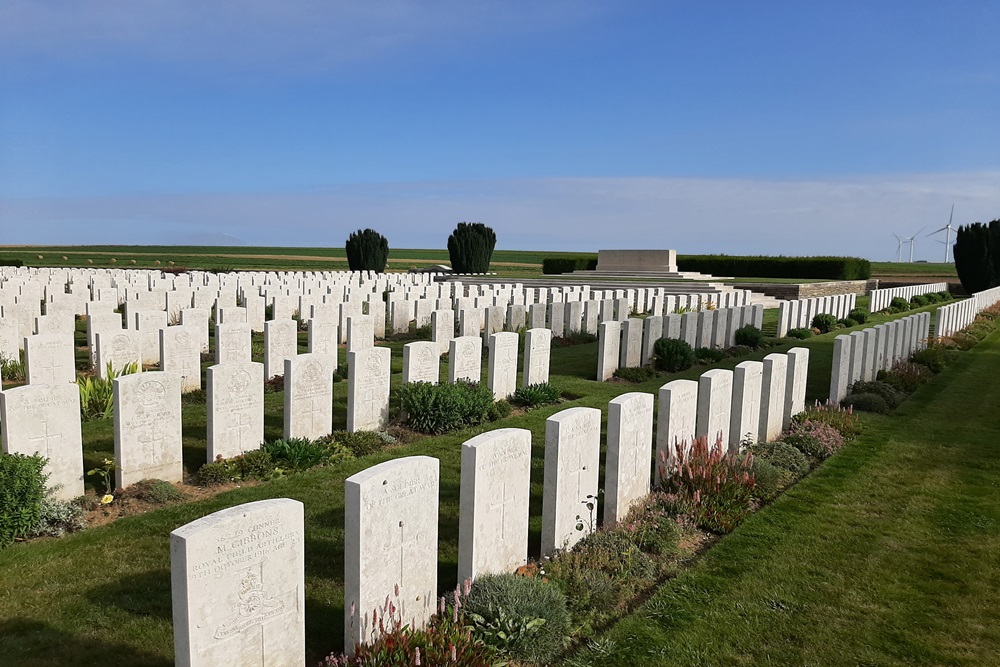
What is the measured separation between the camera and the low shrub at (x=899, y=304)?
30.3 metres

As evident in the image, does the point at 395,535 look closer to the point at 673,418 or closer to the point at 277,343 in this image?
the point at 673,418

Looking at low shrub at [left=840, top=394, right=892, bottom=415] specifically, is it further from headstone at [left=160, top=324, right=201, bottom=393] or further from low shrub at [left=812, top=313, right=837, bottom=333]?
low shrub at [left=812, top=313, right=837, bottom=333]

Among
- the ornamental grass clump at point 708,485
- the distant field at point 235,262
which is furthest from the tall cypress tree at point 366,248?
the ornamental grass clump at point 708,485

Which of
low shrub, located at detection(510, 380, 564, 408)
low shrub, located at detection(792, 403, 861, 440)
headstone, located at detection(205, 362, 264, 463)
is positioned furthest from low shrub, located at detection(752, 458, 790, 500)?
headstone, located at detection(205, 362, 264, 463)

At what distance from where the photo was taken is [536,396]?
35.1ft

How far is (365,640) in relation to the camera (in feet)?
13.0

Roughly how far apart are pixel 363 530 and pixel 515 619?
1.12 meters

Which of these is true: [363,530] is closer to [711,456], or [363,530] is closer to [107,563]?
[107,563]

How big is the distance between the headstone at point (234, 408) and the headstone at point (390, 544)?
12.1ft

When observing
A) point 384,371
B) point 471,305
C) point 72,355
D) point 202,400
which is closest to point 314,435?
point 384,371

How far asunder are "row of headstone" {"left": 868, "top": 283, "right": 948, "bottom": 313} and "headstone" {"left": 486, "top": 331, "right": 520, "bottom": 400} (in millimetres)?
22877

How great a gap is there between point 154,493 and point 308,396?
1.92m

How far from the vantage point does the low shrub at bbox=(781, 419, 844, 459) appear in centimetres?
851

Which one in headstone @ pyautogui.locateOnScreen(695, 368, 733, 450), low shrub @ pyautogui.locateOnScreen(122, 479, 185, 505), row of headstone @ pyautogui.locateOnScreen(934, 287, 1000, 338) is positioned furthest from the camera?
row of headstone @ pyautogui.locateOnScreen(934, 287, 1000, 338)
